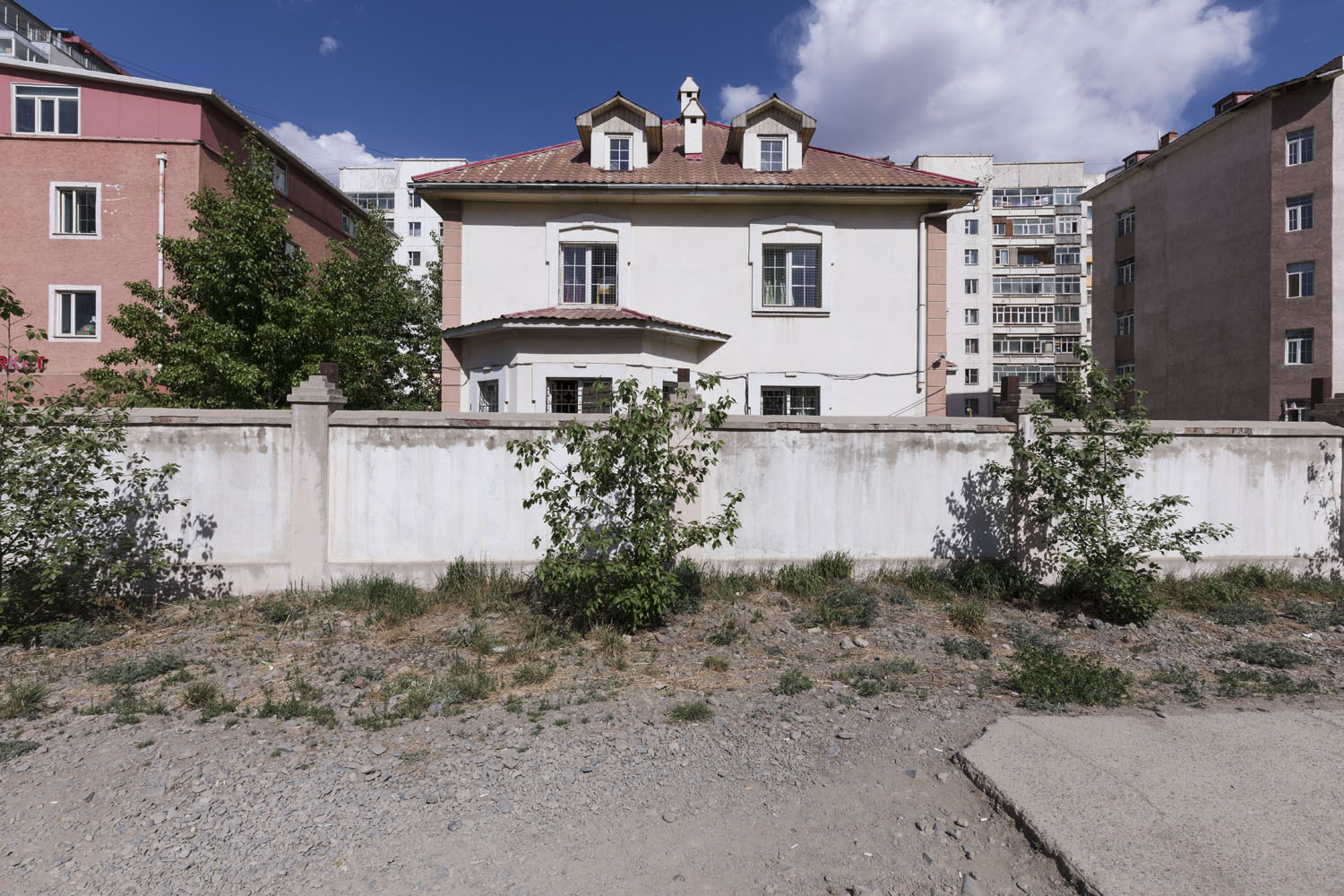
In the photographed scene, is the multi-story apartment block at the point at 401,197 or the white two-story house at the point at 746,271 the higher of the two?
the multi-story apartment block at the point at 401,197

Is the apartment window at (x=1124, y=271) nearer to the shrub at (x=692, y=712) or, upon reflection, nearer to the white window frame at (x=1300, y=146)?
the white window frame at (x=1300, y=146)

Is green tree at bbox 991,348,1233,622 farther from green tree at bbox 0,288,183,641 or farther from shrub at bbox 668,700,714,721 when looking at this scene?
green tree at bbox 0,288,183,641

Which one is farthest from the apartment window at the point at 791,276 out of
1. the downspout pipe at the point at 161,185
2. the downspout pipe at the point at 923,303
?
the downspout pipe at the point at 161,185

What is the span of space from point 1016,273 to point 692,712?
5125cm

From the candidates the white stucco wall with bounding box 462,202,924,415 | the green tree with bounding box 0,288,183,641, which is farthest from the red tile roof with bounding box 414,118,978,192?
the green tree with bounding box 0,288,183,641

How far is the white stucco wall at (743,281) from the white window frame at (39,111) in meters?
16.4

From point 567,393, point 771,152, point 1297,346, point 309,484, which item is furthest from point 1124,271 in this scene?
point 309,484

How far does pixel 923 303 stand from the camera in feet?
45.1

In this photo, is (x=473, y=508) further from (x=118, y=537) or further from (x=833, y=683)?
(x=833, y=683)

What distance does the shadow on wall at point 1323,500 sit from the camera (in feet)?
28.3

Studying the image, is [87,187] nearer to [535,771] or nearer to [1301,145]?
[535,771]

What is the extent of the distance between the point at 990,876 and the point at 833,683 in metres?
2.43

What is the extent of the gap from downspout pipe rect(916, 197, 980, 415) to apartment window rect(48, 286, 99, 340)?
2365 centimetres

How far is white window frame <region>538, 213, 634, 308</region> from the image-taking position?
13531 mm
